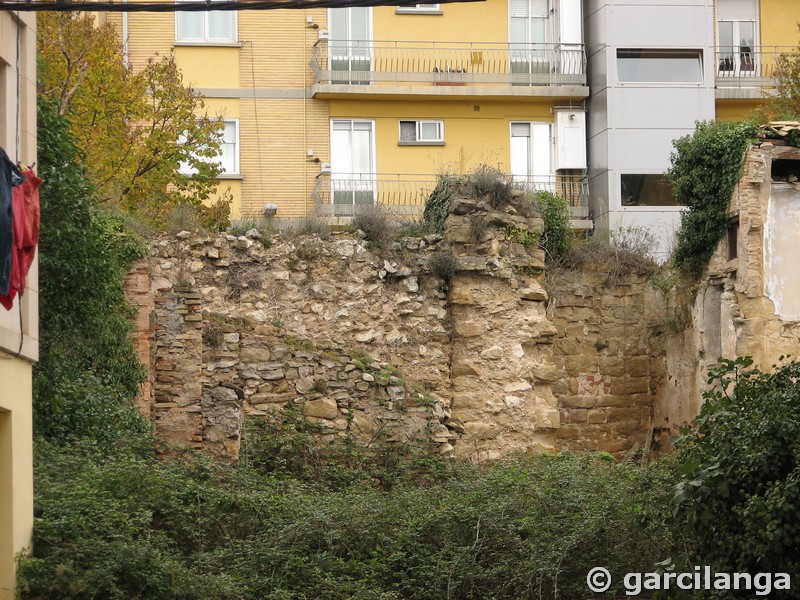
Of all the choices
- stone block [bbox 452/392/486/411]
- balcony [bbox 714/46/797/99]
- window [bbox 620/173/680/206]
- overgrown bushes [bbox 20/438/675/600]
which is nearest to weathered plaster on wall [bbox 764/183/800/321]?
stone block [bbox 452/392/486/411]

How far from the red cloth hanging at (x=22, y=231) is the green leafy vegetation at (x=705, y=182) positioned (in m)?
12.0

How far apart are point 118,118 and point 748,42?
15539 mm

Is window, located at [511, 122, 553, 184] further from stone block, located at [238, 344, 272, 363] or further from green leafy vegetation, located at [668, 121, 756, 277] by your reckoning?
stone block, located at [238, 344, 272, 363]

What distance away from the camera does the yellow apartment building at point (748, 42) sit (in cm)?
3002

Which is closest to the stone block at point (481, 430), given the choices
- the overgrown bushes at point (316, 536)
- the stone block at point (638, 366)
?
the stone block at point (638, 366)

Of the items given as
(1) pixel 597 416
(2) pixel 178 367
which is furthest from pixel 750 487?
(1) pixel 597 416

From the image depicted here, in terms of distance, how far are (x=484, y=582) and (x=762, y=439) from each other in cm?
356

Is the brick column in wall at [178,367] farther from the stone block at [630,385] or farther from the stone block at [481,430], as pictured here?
the stone block at [630,385]

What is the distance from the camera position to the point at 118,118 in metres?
→ 22.0

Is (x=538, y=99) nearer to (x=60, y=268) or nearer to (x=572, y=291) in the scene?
(x=572, y=291)

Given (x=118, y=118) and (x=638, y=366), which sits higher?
(x=118, y=118)

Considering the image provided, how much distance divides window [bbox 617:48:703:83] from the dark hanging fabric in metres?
20.9

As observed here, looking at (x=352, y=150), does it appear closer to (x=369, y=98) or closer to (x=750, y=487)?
(x=369, y=98)

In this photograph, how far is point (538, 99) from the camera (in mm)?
29359
